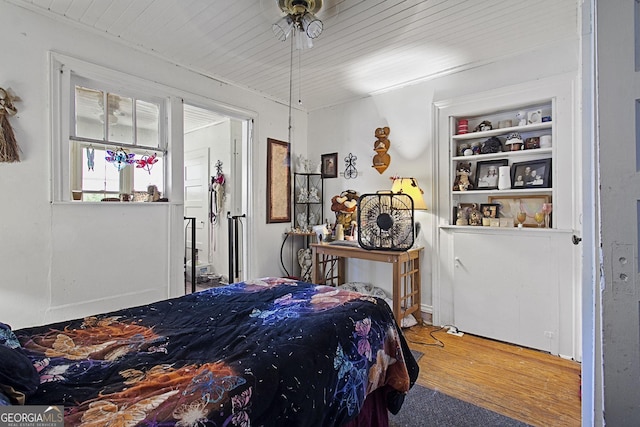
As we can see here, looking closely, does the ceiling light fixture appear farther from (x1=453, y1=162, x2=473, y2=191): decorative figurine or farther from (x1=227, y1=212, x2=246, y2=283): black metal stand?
(x1=227, y1=212, x2=246, y2=283): black metal stand

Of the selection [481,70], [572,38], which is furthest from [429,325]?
[572,38]

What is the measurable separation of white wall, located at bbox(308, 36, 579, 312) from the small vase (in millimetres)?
548

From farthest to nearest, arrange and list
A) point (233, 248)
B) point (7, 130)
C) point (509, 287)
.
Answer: point (233, 248)
point (509, 287)
point (7, 130)

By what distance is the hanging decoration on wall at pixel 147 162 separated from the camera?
261cm

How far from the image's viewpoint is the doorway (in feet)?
14.4

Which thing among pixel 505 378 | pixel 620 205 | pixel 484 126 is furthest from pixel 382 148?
pixel 620 205

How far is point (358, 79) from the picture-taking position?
3.04 metres

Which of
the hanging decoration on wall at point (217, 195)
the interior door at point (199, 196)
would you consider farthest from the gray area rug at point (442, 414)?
the interior door at point (199, 196)

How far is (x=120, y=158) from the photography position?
8.21 ft

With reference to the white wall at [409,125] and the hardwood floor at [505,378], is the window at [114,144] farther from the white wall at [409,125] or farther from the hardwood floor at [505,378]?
the hardwood floor at [505,378]

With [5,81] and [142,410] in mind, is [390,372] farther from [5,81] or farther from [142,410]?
[5,81]

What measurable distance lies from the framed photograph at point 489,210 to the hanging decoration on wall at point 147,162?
2875 millimetres

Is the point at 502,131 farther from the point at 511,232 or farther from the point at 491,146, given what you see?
the point at 511,232

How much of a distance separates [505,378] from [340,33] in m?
2.59
